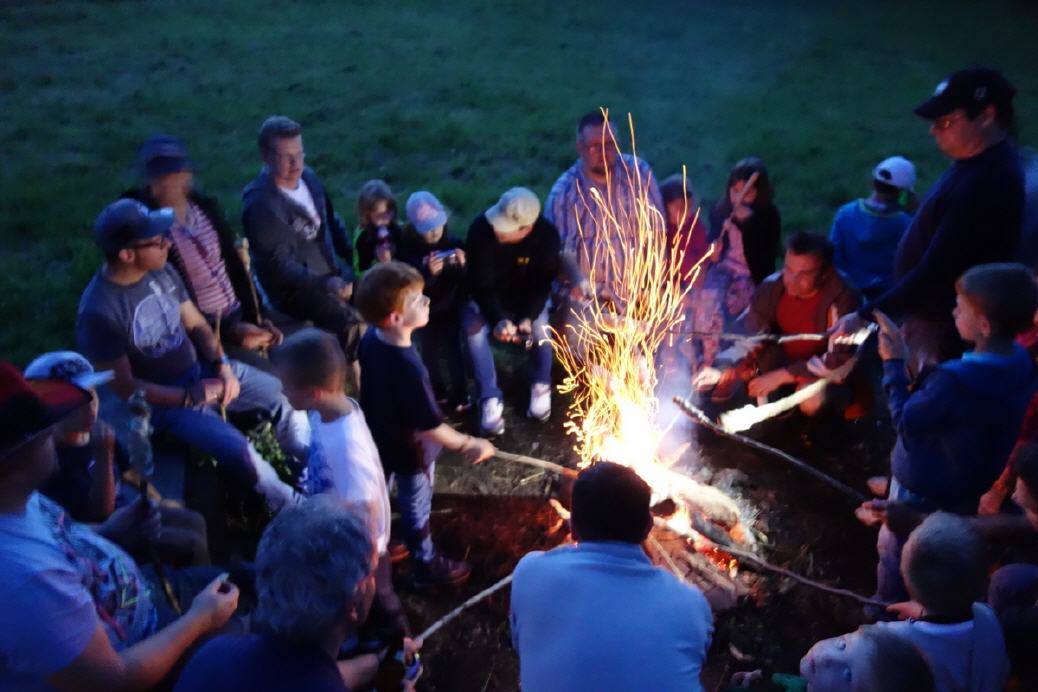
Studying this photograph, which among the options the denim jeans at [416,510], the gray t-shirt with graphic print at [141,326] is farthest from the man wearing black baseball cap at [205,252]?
the denim jeans at [416,510]

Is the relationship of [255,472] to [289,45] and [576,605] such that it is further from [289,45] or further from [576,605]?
[289,45]

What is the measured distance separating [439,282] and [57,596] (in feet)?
12.4

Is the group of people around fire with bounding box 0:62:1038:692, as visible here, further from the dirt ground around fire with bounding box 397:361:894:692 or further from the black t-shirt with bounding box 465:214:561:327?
the dirt ground around fire with bounding box 397:361:894:692

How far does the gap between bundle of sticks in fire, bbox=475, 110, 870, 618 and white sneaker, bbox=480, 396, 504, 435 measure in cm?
44

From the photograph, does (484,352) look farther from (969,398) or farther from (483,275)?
(969,398)

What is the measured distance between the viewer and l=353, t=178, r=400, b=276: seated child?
20.1ft

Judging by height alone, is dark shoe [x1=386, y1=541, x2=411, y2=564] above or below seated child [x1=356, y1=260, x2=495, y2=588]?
below

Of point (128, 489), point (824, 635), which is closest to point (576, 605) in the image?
point (824, 635)

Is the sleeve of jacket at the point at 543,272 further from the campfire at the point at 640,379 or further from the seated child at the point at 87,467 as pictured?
the seated child at the point at 87,467

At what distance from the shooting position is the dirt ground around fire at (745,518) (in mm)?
4340

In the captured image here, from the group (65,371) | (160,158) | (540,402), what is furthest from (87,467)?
(540,402)

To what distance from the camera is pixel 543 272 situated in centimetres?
604

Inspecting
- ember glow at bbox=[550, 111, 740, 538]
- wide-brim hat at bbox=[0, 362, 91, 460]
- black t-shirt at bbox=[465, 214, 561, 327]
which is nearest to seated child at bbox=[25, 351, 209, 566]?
wide-brim hat at bbox=[0, 362, 91, 460]

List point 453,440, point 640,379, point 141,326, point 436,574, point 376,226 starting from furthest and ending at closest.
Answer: point 376,226 < point 640,379 < point 436,574 < point 141,326 < point 453,440
